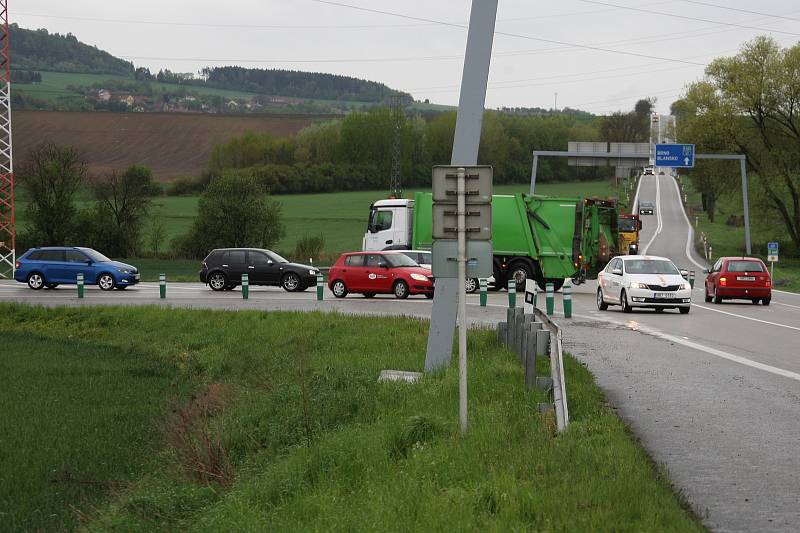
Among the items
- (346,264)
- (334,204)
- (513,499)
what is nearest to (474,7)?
(513,499)

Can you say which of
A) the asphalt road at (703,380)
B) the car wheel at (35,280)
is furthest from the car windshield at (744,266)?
the car wheel at (35,280)

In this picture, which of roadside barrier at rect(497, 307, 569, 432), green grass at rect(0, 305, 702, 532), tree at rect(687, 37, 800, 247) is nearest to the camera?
green grass at rect(0, 305, 702, 532)

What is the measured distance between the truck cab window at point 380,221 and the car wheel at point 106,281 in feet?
34.1

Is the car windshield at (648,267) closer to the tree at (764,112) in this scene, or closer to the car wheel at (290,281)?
the car wheel at (290,281)

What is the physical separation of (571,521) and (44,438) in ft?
31.7

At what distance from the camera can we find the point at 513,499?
7.60 m

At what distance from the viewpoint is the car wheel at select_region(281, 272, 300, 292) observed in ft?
137

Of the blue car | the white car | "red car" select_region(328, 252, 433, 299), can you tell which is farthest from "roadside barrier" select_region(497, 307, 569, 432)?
the blue car

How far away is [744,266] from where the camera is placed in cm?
3675

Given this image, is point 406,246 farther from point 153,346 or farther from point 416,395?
point 416,395

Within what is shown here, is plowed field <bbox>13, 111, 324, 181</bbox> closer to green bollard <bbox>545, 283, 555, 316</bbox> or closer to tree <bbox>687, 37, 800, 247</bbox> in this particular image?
tree <bbox>687, 37, 800, 247</bbox>

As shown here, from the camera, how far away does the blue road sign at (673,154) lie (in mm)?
69706

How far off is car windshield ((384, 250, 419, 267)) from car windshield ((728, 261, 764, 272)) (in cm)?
1030

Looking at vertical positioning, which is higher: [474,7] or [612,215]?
[474,7]
